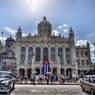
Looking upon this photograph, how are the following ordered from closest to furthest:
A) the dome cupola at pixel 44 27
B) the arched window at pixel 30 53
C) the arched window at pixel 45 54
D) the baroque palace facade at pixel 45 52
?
the baroque palace facade at pixel 45 52 → the arched window at pixel 45 54 → the arched window at pixel 30 53 → the dome cupola at pixel 44 27

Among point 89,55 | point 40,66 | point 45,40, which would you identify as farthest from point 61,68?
point 89,55

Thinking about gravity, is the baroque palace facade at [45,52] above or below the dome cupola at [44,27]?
below

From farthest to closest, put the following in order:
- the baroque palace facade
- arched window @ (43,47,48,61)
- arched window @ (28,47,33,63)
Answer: arched window @ (28,47,33,63), arched window @ (43,47,48,61), the baroque palace facade

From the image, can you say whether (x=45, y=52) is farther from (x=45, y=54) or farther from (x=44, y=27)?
(x=44, y=27)

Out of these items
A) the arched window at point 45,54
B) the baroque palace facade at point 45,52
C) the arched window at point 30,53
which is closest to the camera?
the baroque palace facade at point 45,52

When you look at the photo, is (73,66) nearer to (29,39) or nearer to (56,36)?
(56,36)

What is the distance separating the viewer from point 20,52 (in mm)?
50438

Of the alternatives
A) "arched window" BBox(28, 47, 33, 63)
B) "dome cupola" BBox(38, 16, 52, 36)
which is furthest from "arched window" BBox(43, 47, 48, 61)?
"dome cupola" BBox(38, 16, 52, 36)

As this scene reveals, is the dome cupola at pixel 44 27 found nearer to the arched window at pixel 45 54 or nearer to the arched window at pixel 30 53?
the arched window at pixel 45 54

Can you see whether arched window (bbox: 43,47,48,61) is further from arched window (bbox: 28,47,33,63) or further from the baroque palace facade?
arched window (bbox: 28,47,33,63)

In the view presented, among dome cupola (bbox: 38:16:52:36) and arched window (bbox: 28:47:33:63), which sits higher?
dome cupola (bbox: 38:16:52:36)

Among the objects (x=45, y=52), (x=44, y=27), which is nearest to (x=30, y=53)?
(x=45, y=52)

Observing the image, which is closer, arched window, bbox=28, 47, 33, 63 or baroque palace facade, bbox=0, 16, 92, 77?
baroque palace facade, bbox=0, 16, 92, 77

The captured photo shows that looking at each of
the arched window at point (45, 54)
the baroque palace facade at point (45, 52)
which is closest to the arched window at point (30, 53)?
the baroque palace facade at point (45, 52)
